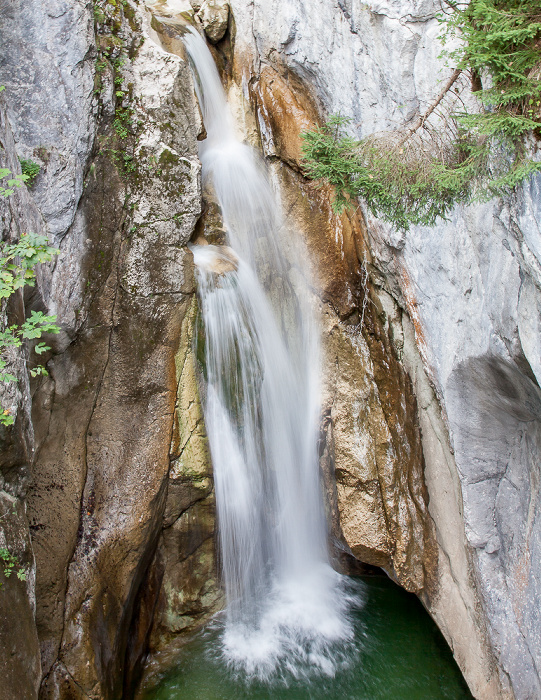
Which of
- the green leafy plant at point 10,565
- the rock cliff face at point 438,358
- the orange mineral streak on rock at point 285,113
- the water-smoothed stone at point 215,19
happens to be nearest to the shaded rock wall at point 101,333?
the green leafy plant at point 10,565

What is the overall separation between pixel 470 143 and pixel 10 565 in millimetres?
4735

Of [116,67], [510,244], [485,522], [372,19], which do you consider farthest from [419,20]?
[485,522]

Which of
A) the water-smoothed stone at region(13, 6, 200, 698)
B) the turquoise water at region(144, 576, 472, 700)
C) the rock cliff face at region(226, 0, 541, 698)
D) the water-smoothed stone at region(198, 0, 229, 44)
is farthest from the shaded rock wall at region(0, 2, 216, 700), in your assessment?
the water-smoothed stone at region(198, 0, 229, 44)

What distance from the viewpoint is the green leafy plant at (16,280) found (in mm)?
3871

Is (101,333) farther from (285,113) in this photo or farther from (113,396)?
(285,113)

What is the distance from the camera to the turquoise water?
547 cm

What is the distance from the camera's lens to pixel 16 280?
13.0 ft

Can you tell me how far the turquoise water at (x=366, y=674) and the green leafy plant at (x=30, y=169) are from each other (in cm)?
545

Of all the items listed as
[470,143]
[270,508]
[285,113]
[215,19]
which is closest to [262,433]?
[270,508]

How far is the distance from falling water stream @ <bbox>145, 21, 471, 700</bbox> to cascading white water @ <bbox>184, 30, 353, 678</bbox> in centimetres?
2

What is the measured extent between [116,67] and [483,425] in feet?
19.2

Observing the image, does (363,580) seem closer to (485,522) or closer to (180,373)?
(485,522)

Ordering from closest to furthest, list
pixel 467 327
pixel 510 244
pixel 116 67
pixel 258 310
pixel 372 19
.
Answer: pixel 510 244
pixel 467 327
pixel 372 19
pixel 116 67
pixel 258 310

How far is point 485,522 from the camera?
5.27 metres
